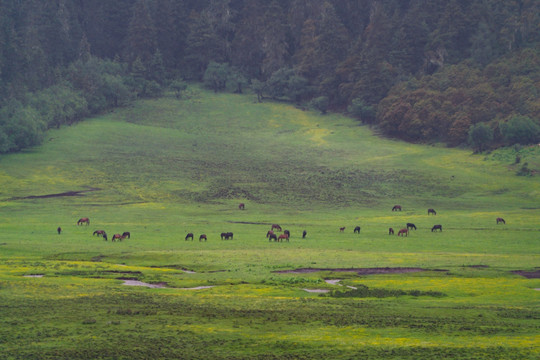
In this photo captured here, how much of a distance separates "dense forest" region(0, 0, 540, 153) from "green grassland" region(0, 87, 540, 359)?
5.70 m

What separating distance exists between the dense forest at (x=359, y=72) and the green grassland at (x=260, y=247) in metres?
5.70

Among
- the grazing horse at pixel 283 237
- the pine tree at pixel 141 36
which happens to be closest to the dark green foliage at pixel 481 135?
the grazing horse at pixel 283 237

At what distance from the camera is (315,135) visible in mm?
159625

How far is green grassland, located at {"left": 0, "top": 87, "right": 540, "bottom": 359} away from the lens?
31736 mm

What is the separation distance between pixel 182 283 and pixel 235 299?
7561mm

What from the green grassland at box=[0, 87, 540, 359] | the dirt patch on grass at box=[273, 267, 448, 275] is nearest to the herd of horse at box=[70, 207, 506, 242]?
the green grassland at box=[0, 87, 540, 359]

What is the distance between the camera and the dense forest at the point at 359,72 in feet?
468

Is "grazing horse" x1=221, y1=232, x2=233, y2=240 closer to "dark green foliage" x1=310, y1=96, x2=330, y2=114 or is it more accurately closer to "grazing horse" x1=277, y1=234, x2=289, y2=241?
"grazing horse" x1=277, y1=234, x2=289, y2=241

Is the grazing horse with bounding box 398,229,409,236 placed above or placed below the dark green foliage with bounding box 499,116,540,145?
below

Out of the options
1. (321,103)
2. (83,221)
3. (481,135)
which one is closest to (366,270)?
(83,221)

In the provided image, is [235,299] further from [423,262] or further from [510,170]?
[510,170]

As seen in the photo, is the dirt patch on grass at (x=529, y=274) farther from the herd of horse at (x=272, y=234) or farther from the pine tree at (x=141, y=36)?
the pine tree at (x=141, y=36)

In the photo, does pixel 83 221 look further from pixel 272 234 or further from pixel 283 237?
pixel 283 237

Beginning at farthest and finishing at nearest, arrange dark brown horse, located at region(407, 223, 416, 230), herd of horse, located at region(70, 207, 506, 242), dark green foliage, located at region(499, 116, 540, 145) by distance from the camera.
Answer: dark green foliage, located at region(499, 116, 540, 145)
dark brown horse, located at region(407, 223, 416, 230)
herd of horse, located at region(70, 207, 506, 242)
